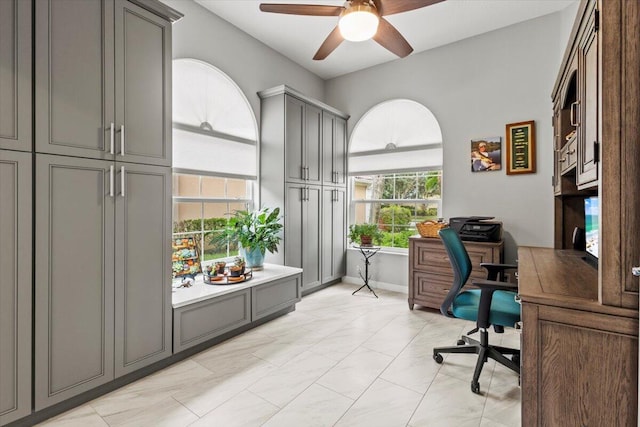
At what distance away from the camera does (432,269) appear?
356 centimetres

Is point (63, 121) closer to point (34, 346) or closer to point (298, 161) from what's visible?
point (34, 346)

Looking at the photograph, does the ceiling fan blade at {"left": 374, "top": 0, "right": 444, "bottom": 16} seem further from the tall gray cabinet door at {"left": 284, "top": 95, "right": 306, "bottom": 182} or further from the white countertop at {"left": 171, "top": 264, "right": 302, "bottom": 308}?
the white countertop at {"left": 171, "top": 264, "right": 302, "bottom": 308}

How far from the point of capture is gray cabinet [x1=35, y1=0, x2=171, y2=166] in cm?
174

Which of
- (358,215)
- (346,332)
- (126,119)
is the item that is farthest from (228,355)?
(358,215)

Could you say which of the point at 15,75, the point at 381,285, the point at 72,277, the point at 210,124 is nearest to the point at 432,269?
the point at 381,285

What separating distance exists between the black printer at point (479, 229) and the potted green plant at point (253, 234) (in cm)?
A: 197

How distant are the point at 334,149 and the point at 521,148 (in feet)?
7.65

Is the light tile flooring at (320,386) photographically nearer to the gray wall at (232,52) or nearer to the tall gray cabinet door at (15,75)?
the tall gray cabinet door at (15,75)

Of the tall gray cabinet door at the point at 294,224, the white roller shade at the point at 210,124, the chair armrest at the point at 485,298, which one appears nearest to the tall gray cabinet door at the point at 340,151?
the tall gray cabinet door at the point at 294,224

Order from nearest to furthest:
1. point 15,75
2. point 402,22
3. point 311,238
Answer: point 15,75 → point 402,22 → point 311,238

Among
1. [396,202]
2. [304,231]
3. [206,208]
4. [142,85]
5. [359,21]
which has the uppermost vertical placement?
[359,21]

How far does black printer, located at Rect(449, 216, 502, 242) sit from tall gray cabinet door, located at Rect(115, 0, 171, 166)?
2914mm

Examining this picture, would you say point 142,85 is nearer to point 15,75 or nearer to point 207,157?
point 15,75

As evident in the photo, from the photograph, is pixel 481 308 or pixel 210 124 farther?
pixel 210 124
